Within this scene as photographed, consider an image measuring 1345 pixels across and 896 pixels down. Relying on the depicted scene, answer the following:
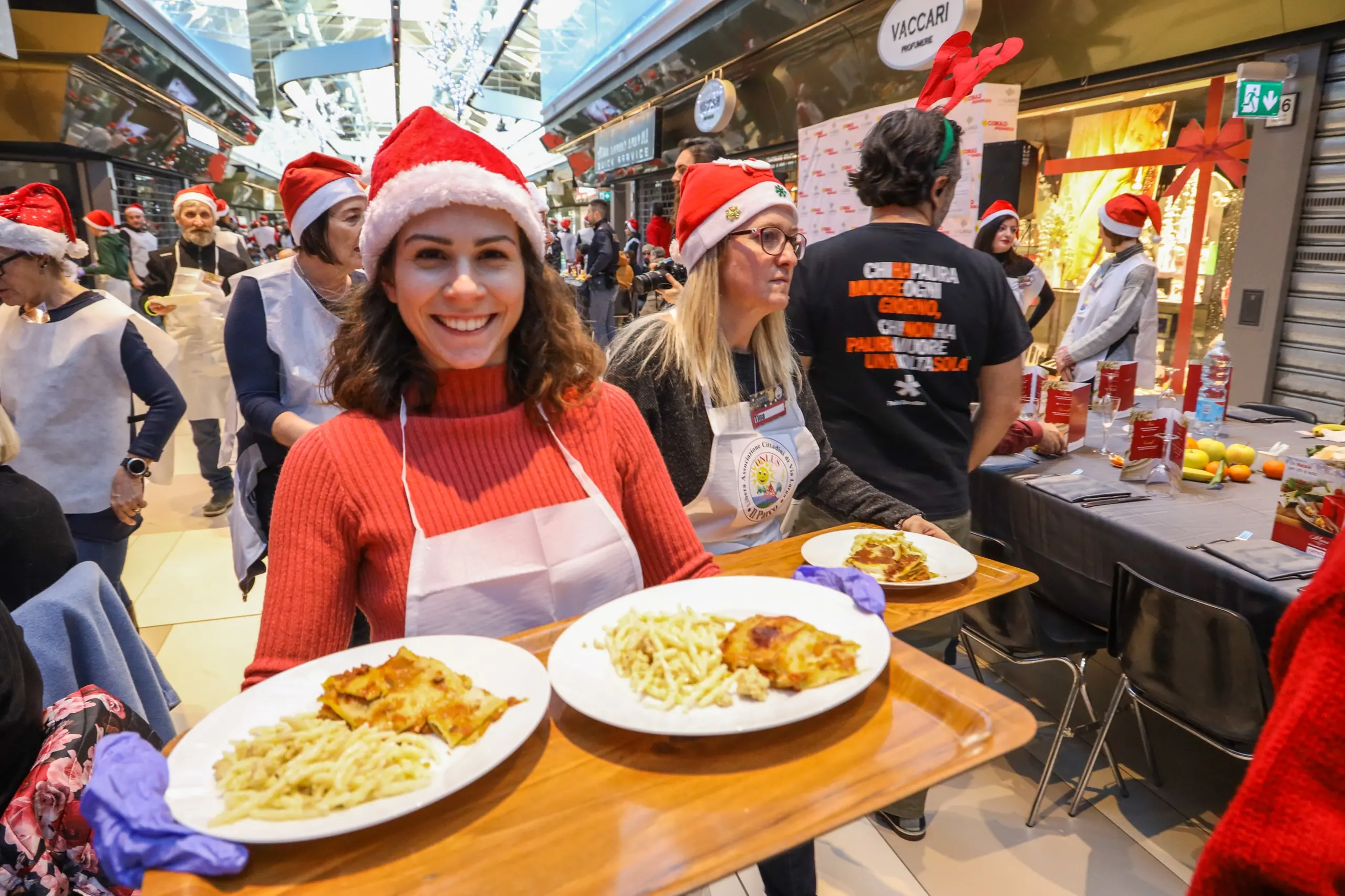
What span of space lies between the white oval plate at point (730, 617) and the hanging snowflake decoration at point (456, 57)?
16.0m

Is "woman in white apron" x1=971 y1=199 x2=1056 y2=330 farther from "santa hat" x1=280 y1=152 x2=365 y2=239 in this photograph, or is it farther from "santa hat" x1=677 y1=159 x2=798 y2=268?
"santa hat" x1=280 y1=152 x2=365 y2=239

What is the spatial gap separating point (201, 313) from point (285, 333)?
9.87ft

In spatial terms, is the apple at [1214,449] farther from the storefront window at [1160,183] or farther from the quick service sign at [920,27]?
the storefront window at [1160,183]

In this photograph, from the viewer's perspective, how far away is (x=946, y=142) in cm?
245

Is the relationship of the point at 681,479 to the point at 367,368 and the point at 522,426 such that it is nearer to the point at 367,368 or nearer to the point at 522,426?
the point at 522,426

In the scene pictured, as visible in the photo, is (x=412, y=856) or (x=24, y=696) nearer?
(x=412, y=856)

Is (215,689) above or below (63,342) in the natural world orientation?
below

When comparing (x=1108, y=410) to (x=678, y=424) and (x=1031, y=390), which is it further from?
(x=678, y=424)

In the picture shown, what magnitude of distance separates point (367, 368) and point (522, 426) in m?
0.30

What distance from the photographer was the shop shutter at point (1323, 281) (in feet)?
15.0

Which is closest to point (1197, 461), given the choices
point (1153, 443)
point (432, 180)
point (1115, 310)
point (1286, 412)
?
point (1153, 443)

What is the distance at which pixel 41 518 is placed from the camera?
206cm

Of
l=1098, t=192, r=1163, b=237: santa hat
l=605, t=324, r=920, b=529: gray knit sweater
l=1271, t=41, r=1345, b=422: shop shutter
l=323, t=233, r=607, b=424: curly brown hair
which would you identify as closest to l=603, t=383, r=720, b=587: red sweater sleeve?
l=323, t=233, r=607, b=424: curly brown hair

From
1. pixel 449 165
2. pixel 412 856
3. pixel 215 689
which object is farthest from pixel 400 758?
pixel 215 689
